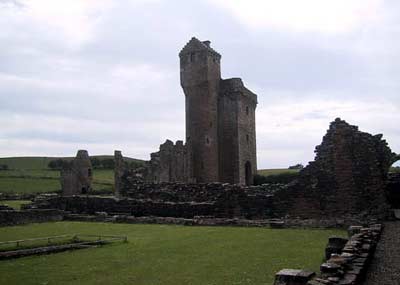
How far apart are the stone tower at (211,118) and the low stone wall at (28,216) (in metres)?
19.2

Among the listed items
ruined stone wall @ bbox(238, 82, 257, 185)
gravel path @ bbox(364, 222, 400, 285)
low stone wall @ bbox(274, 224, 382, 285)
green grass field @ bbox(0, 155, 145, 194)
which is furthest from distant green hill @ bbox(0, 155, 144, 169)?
low stone wall @ bbox(274, 224, 382, 285)

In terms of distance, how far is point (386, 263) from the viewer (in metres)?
10.1

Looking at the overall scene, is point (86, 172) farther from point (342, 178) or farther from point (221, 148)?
point (342, 178)

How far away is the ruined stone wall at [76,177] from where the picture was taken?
44.2m

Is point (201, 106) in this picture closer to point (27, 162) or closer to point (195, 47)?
point (195, 47)

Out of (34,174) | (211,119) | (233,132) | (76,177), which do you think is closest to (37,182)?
(34,174)

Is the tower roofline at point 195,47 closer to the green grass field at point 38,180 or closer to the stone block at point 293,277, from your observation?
the green grass field at point 38,180

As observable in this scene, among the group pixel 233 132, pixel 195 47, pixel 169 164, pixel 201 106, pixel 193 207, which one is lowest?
pixel 193 207

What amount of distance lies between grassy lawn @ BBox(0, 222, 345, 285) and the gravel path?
1.15 metres

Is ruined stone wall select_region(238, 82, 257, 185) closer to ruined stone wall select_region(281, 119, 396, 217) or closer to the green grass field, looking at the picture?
the green grass field

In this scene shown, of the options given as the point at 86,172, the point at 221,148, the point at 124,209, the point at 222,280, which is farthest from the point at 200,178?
the point at 222,280

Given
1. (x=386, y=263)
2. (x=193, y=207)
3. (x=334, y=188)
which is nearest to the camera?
(x=386, y=263)

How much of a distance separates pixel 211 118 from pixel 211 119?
9 cm

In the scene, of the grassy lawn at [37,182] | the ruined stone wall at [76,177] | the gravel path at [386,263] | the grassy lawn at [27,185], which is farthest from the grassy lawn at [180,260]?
the grassy lawn at [37,182]
